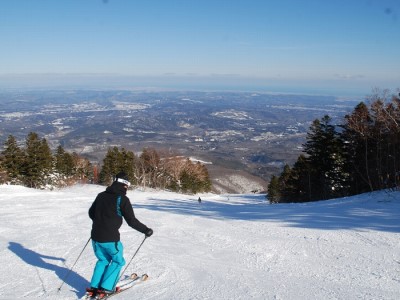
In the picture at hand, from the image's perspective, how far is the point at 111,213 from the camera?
16.9 ft

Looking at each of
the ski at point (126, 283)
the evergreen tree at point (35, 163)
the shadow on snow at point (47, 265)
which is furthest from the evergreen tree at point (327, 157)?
the ski at point (126, 283)

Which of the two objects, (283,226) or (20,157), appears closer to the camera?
(283,226)

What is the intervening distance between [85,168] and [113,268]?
173 feet

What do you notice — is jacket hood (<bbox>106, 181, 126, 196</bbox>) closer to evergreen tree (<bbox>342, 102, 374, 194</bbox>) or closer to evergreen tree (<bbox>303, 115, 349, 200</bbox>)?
evergreen tree (<bbox>342, 102, 374, 194</bbox>)

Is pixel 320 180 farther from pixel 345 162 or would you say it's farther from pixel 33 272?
pixel 33 272

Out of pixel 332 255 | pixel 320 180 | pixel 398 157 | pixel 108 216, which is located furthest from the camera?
Answer: pixel 320 180

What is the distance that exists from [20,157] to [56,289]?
37985 mm

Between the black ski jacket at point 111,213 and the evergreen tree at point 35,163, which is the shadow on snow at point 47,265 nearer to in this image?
the black ski jacket at point 111,213

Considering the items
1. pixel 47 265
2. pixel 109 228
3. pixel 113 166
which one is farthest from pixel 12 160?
pixel 109 228

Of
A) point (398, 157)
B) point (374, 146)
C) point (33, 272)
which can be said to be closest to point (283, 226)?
point (33, 272)

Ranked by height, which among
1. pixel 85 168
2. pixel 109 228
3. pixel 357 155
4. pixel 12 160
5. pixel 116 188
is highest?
pixel 116 188

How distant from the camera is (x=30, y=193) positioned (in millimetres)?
20672

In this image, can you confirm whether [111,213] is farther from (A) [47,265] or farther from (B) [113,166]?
(B) [113,166]

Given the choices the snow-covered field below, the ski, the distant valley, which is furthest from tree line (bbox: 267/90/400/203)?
the distant valley
